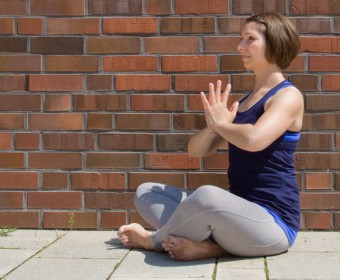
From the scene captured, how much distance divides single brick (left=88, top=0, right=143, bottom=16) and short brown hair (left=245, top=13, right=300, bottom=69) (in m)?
0.88

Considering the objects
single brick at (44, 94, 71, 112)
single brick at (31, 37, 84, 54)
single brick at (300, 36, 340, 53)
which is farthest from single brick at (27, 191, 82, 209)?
single brick at (300, 36, 340, 53)

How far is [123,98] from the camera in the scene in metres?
3.89

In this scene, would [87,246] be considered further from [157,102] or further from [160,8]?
[160,8]

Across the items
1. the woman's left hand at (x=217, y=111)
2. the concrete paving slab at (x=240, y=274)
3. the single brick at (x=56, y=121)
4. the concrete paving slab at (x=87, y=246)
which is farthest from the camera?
the single brick at (x=56, y=121)

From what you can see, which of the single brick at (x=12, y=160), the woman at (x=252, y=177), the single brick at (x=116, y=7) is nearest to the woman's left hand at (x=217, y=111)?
the woman at (x=252, y=177)

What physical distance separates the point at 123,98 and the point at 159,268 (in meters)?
1.24

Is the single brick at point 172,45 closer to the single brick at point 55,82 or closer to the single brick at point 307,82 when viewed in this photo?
the single brick at point 55,82

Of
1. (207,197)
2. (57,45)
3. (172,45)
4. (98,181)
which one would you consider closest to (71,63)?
(57,45)

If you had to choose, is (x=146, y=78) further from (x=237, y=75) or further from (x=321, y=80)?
(x=321, y=80)

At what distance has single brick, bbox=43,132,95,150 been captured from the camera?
3.91 meters

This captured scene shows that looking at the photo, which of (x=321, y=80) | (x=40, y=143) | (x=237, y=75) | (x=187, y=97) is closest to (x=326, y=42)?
(x=321, y=80)

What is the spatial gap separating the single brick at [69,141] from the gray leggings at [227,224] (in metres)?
0.92

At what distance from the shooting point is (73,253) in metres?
3.29

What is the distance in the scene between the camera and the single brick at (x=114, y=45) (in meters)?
3.89
